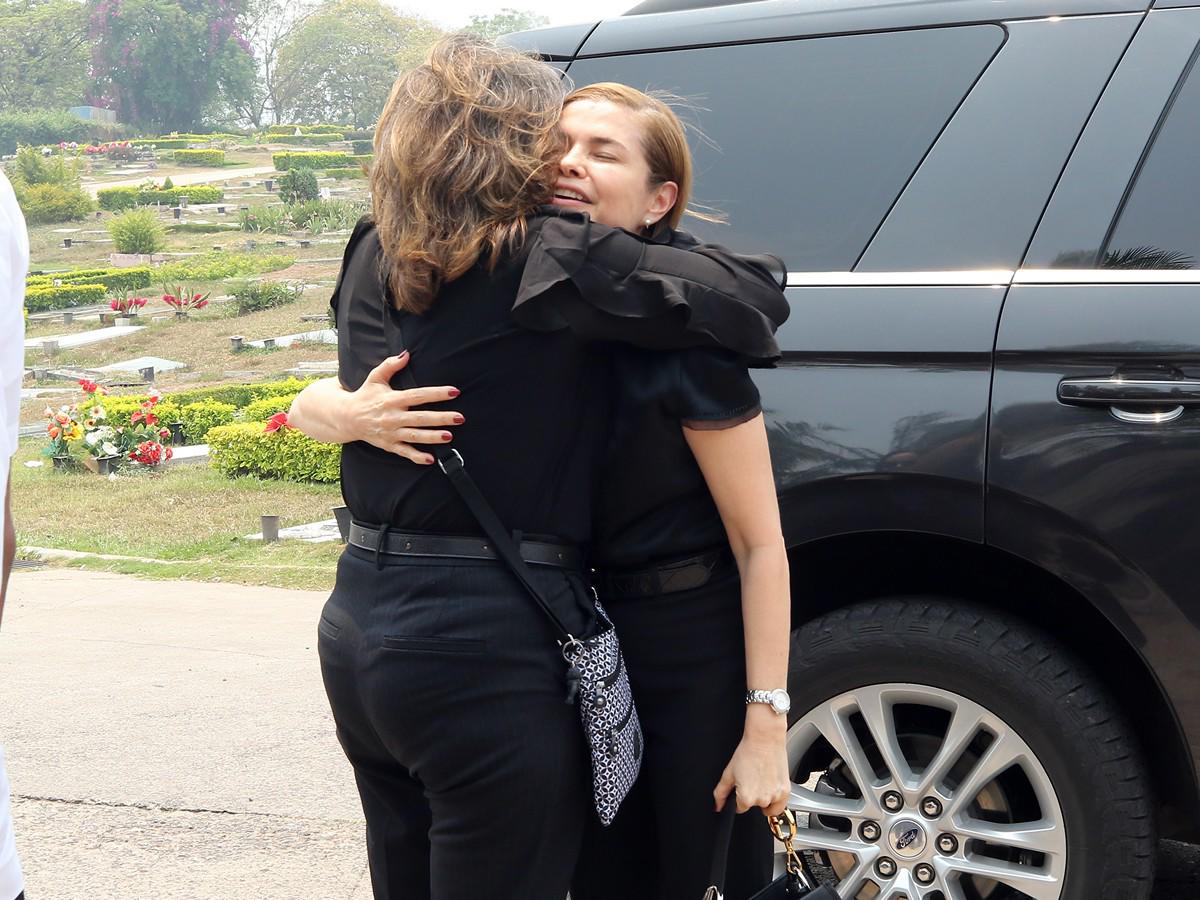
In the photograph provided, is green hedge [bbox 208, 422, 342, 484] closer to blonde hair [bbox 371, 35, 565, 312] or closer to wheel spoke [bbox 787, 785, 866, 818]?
wheel spoke [bbox 787, 785, 866, 818]

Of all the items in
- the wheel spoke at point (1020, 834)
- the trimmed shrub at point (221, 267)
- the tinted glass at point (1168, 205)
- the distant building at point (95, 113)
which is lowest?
the wheel spoke at point (1020, 834)

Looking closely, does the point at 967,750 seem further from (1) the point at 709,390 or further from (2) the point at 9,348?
(2) the point at 9,348

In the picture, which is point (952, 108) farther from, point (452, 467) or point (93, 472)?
point (93, 472)

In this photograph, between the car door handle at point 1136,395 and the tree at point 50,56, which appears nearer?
the car door handle at point 1136,395

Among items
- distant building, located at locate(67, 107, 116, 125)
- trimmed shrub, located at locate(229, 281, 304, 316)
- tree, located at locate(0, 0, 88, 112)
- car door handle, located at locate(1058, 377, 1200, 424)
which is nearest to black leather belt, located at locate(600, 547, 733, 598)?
car door handle, located at locate(1058, 377, 1200, 424)

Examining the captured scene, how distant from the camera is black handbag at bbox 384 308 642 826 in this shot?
1623 millimetres

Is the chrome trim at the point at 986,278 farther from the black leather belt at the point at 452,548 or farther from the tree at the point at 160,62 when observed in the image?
the tree at the point at 160,62

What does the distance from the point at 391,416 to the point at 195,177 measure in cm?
7436

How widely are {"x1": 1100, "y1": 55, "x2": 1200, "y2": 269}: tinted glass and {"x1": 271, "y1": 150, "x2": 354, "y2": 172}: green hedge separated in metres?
69.1

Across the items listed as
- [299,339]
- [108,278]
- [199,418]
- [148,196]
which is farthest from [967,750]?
[148,196]

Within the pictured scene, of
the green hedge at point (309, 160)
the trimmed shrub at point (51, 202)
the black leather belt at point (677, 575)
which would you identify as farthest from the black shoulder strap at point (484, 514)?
the green hedge at point (309, 160)

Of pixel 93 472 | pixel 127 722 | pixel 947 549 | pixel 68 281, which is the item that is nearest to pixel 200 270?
pixel 68 281

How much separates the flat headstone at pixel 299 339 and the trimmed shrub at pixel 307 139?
210ft

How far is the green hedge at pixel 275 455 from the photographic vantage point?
42.4 ft
